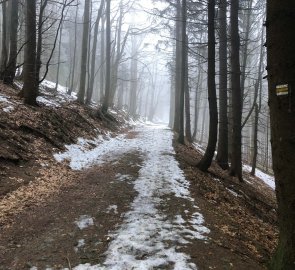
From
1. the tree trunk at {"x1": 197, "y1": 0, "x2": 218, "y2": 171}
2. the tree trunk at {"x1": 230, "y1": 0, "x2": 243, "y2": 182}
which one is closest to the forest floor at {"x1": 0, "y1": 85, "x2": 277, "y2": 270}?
the tree trunk at {"x1": 197, "y1": 0, "x2": 218, "y2": 171}

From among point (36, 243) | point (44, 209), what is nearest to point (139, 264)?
point (36, 243)

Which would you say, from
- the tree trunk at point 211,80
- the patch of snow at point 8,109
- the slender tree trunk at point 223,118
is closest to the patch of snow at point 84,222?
the tree trunk at point 211,80

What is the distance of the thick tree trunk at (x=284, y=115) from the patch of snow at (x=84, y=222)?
302cm

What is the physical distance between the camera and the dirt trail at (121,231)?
4656 mm

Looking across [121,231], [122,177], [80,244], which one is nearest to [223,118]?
[122,177]

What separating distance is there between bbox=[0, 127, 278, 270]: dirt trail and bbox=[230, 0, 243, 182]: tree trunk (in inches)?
182

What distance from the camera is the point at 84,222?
5965mm

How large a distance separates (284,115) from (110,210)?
3818 millimetres

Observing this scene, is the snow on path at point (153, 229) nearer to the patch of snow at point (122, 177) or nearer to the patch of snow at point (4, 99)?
the patch of snow at point (122, 177)

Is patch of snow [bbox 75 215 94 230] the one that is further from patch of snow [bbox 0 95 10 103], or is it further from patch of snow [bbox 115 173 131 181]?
patch of snow [bbox 0 95 10 103]

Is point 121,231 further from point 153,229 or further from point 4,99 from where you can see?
point 4,99

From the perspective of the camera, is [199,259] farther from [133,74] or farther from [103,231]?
[133,74]

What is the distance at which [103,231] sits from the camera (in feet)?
18.3

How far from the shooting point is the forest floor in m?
4.80
